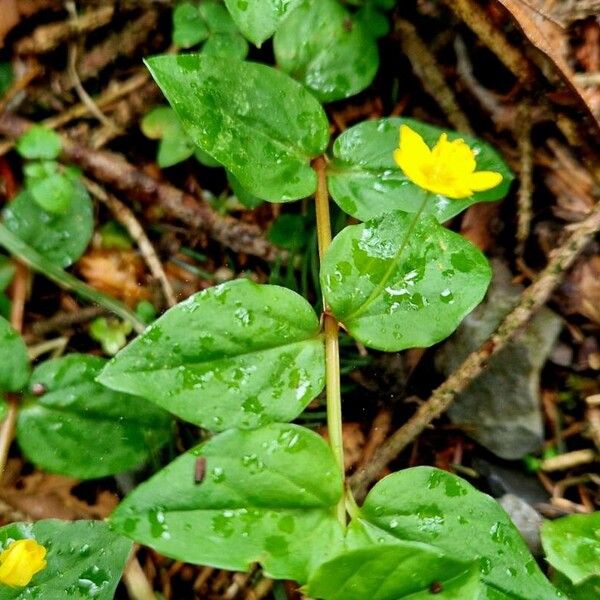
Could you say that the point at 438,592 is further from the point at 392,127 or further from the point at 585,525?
the point at 392,127

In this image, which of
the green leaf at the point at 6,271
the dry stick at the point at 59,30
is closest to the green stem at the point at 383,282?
the green leaf at the point at 6,271

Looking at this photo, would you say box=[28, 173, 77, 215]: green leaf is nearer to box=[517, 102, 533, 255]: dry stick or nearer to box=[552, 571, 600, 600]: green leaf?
box=[517, 102, 533, 255]: dry stick

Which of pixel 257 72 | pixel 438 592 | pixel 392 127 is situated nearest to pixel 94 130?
pixel 257 72

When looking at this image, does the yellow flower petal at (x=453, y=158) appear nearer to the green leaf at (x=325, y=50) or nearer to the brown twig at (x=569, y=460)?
the green leaf at (x=325, y=50)

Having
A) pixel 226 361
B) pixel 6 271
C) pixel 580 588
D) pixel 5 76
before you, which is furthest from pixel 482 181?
pixel 5 76

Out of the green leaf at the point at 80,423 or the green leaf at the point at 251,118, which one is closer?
→ the green leaf at the point at 251,118

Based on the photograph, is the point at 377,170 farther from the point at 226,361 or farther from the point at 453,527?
the point at 453,527
